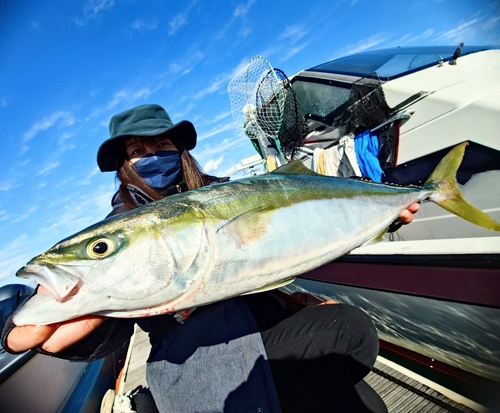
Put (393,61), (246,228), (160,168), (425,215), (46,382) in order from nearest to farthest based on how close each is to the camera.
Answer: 1. (246,228)
2. (160,168)
3. (425,215)
4. (393,61)
5. (46,382)

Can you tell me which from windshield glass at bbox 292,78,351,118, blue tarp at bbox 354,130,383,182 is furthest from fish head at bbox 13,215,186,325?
windshield glass at bbox 292,78,351,118

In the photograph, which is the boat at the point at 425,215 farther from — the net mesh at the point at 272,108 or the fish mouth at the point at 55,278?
the fish mouth at the point at 55,278

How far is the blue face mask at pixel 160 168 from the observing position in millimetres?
2293

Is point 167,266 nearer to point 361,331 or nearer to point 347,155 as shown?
point 361,331

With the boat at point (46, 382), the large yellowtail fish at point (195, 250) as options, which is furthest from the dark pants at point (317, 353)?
the boat at point (46, 382)

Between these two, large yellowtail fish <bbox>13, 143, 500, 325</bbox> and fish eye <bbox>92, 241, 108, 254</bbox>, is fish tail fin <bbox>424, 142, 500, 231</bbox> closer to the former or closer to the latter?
large yellowtail fish <bbox>13, 143, 500, 325</bbox>

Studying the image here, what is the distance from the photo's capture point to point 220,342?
1.77 meters

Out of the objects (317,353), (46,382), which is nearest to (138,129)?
(317,353)

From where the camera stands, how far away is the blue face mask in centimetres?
229

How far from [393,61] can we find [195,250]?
4.40m

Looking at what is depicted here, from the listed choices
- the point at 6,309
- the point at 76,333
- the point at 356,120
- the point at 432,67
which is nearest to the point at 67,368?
the point at 6,309

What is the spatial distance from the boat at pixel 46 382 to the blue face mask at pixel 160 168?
3434 millimetres

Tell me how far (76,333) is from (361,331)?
5.97 ft

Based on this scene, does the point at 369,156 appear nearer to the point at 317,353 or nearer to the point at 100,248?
the point at 317,353
